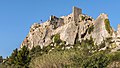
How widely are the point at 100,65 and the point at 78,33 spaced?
202ft

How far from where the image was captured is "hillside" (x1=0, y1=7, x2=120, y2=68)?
167ft

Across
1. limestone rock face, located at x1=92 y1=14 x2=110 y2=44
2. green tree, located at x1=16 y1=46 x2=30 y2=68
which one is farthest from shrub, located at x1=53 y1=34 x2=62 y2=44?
green tree, located at x1=16 y1=46 x2=30 y2=68

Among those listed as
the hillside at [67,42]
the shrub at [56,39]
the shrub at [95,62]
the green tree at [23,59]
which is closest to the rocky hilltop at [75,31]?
the hillside at [67,42]

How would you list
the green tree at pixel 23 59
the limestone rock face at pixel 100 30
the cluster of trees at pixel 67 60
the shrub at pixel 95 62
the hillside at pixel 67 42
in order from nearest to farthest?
1. the shrub at pixel 95 62
2. the cluster of trees at pixel 67 60
3. the hillside at pixel 67 42
4. the green tree at pixel 23 59
5. the limestone rock face at pixel 100 30

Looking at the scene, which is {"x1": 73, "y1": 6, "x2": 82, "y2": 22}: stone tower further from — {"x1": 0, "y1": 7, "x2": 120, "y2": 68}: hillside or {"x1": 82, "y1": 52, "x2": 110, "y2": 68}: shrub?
{"x1": 82, "y1": 52, "x2": 110, "y2": 68}: shrub

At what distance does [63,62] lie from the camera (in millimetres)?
48656

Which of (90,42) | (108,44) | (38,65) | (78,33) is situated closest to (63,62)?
(38,65)

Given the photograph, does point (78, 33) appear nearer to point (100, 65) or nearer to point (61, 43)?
point (61, 43)

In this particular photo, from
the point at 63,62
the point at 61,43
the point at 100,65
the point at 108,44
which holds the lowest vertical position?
the point at 100,65

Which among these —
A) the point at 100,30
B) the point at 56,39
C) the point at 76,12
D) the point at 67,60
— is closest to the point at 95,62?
the point at 67,60

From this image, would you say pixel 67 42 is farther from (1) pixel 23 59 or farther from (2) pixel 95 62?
(2) pixel 95 62

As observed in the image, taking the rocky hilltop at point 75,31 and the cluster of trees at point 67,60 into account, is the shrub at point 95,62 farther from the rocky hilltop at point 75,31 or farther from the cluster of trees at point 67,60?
the rocky hilltop at point 75,31

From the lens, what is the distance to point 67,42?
331 ft

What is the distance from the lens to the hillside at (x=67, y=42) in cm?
5094
